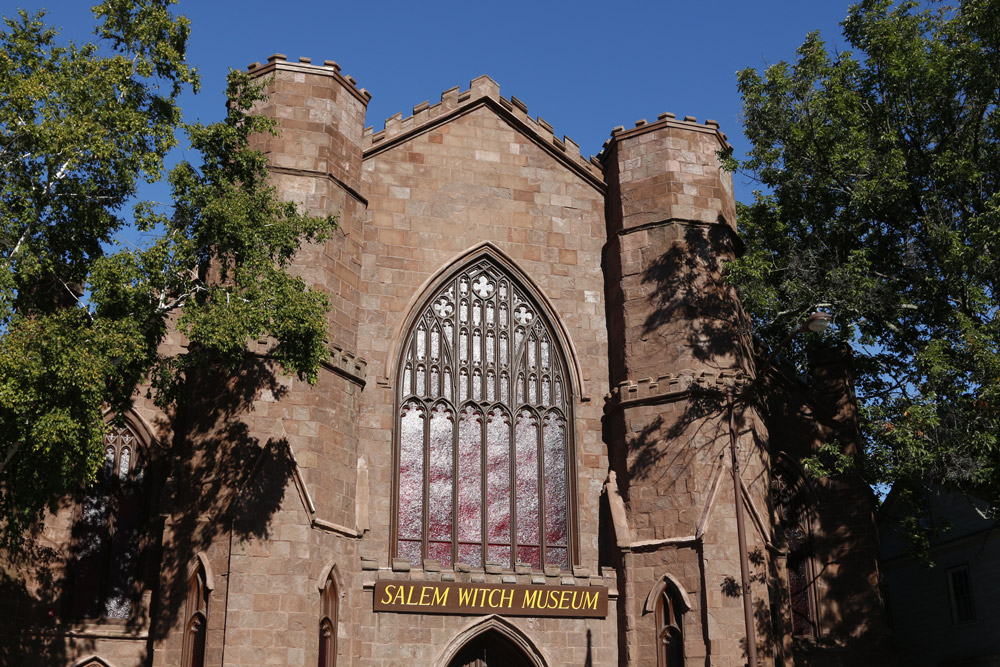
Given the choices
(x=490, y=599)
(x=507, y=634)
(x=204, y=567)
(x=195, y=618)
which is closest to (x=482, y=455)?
(x=490, y=599)

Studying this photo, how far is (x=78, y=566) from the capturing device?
20578mm

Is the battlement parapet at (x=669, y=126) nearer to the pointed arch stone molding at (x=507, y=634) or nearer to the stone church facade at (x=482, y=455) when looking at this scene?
the stone church facade at (x=482, y=455)

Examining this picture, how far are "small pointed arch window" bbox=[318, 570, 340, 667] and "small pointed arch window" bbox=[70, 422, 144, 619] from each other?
4.24 m

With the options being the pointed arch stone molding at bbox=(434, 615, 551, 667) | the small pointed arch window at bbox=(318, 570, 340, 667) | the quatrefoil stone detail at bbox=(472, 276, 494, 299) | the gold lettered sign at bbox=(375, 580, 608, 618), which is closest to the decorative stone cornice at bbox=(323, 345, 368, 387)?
the quatrefoil stone detail at bbox=(472, 276, 494, 299)

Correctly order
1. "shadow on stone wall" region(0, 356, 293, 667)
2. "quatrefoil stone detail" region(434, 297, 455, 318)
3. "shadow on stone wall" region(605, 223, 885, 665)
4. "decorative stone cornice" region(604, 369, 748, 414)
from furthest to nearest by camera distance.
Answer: "quatrefoil stone detail" region(434, 297, 455, 318), "decorative stone cornice" region(604, 369, 748, 414), "shadow on stone wall" region(605, 223, 885, 665), "shadow on stone wall" region(0, 356, 293, 667)

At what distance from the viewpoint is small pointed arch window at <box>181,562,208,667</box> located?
59.5 feet

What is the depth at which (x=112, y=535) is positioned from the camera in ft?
68.7

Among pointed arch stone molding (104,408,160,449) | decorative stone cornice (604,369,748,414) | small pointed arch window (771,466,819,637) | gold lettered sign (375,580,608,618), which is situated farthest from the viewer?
small pointed arch window (771,466,819,637)

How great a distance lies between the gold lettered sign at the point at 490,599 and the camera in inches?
778

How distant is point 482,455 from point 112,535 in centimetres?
738

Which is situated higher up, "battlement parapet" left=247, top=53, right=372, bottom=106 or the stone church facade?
"battlement parapet" left=247, top=53, right=372, bottom=106

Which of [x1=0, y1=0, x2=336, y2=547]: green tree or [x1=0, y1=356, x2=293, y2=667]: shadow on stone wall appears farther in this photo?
[x1=0, y1=356, x2=293, y2=667]: shadow on stone wall

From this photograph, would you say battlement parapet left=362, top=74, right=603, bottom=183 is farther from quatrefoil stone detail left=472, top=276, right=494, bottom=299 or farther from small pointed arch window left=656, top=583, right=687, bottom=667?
small pointed arch window left=656, top=583, right=687, bottom=667

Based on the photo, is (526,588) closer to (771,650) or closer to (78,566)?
(771,650)
